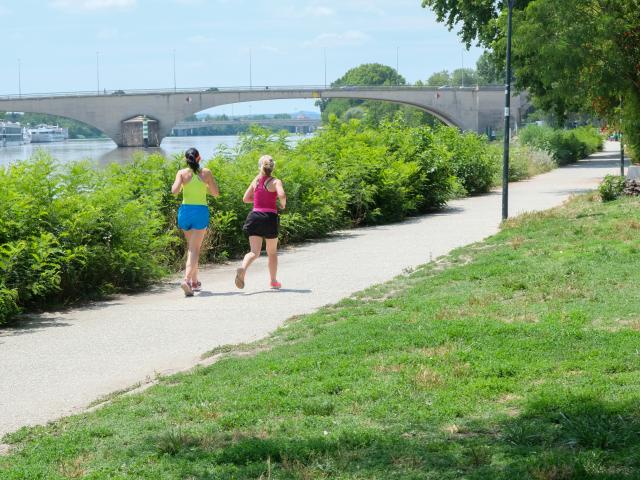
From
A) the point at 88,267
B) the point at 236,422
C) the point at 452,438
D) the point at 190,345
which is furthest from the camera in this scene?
the point at 88,267

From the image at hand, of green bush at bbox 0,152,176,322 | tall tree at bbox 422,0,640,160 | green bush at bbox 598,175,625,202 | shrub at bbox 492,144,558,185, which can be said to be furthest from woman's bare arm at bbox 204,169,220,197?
shrub at bbox 492,144,558,185

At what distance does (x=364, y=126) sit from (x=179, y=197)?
1035cm

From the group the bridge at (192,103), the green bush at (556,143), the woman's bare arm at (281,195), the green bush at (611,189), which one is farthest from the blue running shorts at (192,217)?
the bridge at (192,103)

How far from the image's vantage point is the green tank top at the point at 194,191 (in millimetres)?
11984

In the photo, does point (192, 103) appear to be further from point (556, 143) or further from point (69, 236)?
point (69, 236)

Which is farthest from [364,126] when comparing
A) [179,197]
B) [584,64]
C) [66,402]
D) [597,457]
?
[597,457]

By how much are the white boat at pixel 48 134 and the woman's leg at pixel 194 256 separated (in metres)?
108

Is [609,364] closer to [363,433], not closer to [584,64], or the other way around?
[363,433]

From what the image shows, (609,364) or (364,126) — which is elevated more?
(364,126)

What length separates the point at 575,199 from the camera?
2164 cm

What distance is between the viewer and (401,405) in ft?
19.3

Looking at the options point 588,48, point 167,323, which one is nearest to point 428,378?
point 167,323

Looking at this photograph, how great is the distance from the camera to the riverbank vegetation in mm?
10898

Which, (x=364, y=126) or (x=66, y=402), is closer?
(x=66, y=402)
